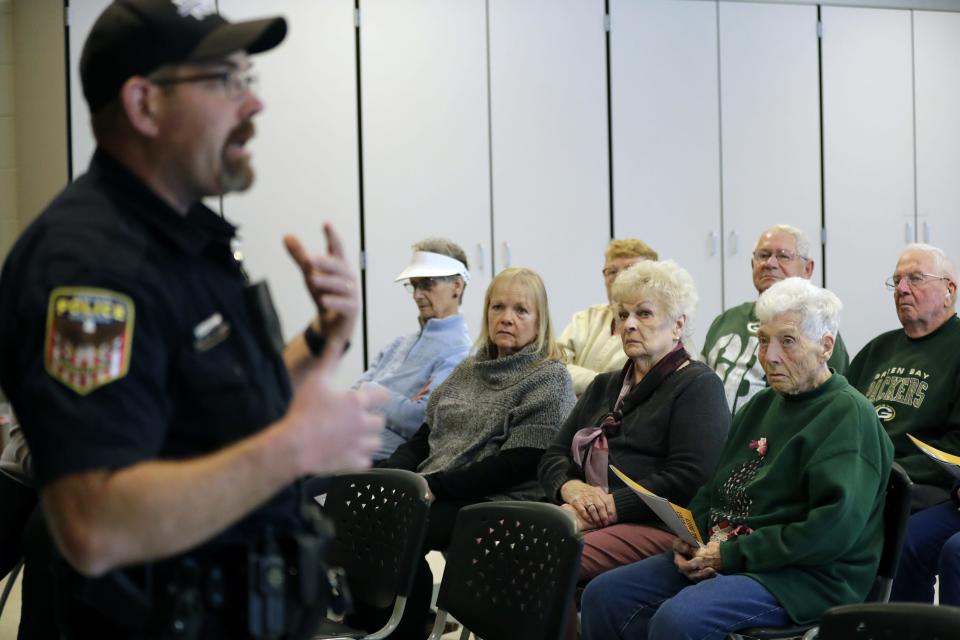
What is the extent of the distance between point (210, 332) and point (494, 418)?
2.27 metres

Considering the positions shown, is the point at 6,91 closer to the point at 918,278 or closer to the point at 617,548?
the point at 617,548

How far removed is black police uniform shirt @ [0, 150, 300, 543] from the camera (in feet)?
3.31

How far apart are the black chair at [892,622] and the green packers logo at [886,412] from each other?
1.70 meters

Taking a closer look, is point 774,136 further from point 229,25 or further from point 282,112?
point 229,25

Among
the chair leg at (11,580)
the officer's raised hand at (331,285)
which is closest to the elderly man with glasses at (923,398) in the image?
the officer's raised hand at (331,285)

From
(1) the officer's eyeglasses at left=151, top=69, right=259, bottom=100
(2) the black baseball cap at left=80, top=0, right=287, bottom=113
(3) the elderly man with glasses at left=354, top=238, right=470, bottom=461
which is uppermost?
(2) the black baseball cap at left=80, top=0, right=287, bottom=113

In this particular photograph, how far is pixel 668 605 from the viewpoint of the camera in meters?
2.41

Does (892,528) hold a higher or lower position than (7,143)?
lower

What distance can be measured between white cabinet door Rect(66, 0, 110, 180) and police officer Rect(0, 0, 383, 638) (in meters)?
4.14

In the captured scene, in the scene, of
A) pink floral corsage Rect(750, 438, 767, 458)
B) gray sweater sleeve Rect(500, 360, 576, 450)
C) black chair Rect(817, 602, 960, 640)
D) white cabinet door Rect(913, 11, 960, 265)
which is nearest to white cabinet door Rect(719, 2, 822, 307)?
white cabinet door Rect(913, 11, 960, 265)

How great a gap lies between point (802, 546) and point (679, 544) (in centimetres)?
39

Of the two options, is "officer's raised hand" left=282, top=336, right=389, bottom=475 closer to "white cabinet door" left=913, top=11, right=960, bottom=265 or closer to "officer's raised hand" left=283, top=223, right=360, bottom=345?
"officer's raised hand" left=283, top=223, right=360, bottom=345

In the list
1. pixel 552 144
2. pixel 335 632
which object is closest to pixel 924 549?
pixel 335 632

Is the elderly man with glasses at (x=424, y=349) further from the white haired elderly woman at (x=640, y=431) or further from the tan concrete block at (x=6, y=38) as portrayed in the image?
the tan concrete block at (x=6, y=38)
